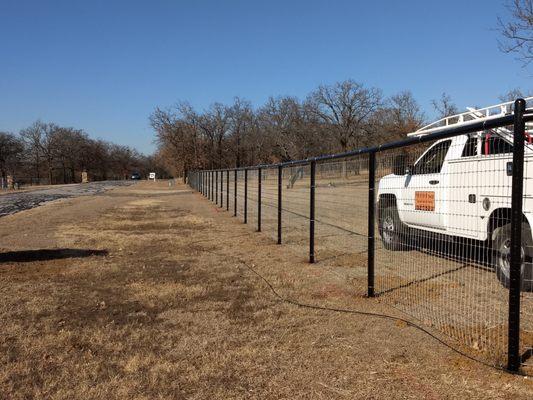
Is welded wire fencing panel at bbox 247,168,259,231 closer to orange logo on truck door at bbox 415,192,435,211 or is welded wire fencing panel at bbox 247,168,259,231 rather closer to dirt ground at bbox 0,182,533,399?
dirt ground at bbox 0,182,533,399

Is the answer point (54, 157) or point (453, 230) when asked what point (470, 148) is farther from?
point (54, 157)

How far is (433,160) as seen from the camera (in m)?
7.57

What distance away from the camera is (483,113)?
295 inches

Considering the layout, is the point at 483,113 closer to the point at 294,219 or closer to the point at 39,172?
the point at 294,219

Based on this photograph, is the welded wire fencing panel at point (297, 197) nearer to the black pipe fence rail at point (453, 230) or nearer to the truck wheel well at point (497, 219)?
the black pipe fence rail at point (453, 230)

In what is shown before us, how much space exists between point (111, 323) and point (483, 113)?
20.2 feet

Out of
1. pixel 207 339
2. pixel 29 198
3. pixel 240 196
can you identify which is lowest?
pixel 207 339

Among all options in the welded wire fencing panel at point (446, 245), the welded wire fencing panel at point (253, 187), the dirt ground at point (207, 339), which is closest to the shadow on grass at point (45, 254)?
the dirt ground at point (207, 339)

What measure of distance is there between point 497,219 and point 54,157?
116 metres

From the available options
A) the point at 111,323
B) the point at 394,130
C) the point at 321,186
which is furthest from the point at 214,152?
the point at 111,323

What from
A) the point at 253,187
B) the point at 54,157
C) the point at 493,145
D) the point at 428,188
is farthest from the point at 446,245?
the point at 54,157

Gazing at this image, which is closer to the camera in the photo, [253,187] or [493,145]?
[493,145]

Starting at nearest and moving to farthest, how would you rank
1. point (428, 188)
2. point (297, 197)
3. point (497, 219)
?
point (497, 219), point (428, 188), point (297, 197)

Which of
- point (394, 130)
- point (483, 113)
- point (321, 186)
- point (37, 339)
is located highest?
point (394, 130)
